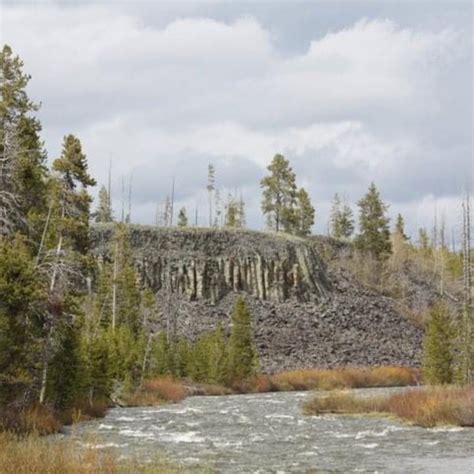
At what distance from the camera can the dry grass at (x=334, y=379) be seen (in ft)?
203

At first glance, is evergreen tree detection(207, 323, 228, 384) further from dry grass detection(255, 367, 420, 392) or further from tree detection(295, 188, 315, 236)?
tree detection(295, 188, 315, 236)

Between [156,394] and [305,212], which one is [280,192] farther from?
[156,394]

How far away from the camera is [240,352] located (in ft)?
200

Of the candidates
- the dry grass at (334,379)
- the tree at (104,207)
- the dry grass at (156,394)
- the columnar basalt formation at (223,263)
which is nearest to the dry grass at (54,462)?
the dry grass at (156,394)

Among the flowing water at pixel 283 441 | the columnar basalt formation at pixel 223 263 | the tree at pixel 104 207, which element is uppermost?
the tree at pixel 104 207

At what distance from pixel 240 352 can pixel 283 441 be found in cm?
3615

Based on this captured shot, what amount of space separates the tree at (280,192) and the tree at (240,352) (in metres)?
43.6

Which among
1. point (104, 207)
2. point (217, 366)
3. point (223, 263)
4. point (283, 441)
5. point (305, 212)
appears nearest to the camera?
point (283, 441)

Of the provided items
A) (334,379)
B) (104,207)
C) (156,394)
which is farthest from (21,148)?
(104,207)

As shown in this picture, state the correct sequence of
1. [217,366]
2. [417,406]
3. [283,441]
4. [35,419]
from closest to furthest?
[283,441], [35,419], [417,406], [217,366]

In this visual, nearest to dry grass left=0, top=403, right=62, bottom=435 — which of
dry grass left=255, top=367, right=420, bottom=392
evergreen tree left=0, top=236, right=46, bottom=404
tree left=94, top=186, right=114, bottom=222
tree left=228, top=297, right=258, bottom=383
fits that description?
evergreen tree left=0, top=236, right=46, bottom=404

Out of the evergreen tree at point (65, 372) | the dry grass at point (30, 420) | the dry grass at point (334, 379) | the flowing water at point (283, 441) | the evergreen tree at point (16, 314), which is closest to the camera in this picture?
the flowing water at point (283, 441)

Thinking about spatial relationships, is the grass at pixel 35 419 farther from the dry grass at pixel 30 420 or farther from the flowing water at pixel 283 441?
the flowing water at pixel 283 441

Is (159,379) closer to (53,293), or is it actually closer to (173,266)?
(53,293)
